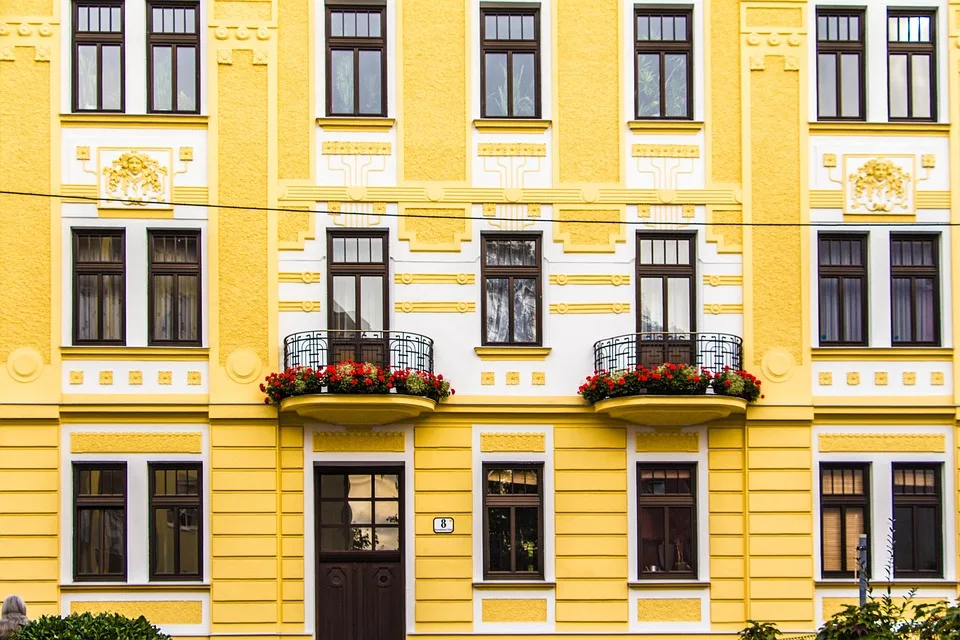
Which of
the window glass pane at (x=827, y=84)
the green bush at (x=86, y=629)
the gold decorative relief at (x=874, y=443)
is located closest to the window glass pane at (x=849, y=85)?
the window glass pane at (x=827, y=84)

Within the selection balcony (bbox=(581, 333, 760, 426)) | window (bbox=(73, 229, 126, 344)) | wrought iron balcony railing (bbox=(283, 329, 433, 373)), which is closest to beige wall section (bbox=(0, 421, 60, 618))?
window (bbox=(73, 229, 126, 344))

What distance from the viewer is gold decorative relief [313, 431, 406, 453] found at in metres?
18.8

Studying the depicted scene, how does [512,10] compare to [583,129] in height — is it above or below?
above

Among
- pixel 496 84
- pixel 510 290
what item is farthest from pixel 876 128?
pixel 510 290

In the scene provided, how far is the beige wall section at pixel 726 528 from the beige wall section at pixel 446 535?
3.94 m

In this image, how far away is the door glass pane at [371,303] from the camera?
19.1 metres

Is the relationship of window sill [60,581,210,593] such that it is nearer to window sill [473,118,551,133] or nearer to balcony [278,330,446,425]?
balcony [278,330,446,425]

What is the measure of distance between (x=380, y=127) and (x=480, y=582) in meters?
7.59

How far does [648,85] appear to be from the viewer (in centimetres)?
1964

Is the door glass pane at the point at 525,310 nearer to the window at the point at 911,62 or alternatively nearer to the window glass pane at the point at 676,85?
the window glass pane at the point at 676,85

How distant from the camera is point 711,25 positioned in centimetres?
1950

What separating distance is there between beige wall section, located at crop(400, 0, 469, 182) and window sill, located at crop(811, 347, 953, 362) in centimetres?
668

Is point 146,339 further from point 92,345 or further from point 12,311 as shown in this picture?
point 12,311

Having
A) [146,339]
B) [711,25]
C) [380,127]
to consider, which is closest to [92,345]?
[146,339]
